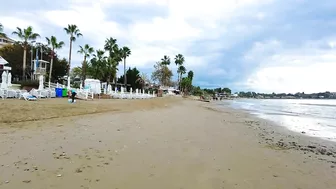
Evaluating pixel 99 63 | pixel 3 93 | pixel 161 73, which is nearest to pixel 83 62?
pixel 99 63

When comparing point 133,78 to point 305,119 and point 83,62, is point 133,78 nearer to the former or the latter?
point 83,62

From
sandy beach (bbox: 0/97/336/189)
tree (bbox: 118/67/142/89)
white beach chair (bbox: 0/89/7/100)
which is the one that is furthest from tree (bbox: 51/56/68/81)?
sandy beach (bbox: 0/97/336/189)

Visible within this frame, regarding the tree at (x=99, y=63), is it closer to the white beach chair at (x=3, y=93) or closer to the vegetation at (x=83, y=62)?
the vegetation at (x=83, y=62)

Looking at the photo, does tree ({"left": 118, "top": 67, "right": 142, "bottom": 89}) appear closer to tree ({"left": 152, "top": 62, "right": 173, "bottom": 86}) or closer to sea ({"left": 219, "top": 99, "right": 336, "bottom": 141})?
tree ({"left": 152, "top": 62, "right": 173, "bottom": 86})

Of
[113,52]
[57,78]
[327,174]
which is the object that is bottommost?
[327,174]

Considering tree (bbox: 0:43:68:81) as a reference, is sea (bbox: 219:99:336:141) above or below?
below

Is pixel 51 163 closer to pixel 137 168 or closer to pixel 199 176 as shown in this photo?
pixel 137 168

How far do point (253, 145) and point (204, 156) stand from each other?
8.64 ft

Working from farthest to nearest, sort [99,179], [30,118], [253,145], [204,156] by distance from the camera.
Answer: [30,118]
[253,145]
[204,156]
[99,179]

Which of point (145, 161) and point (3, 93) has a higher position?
point (3, 93)

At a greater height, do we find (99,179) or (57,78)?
(57,78)

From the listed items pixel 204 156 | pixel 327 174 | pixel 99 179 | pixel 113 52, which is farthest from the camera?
pixel 113 52

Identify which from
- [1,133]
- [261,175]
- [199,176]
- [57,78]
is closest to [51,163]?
[199,176]

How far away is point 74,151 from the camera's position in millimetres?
5809
